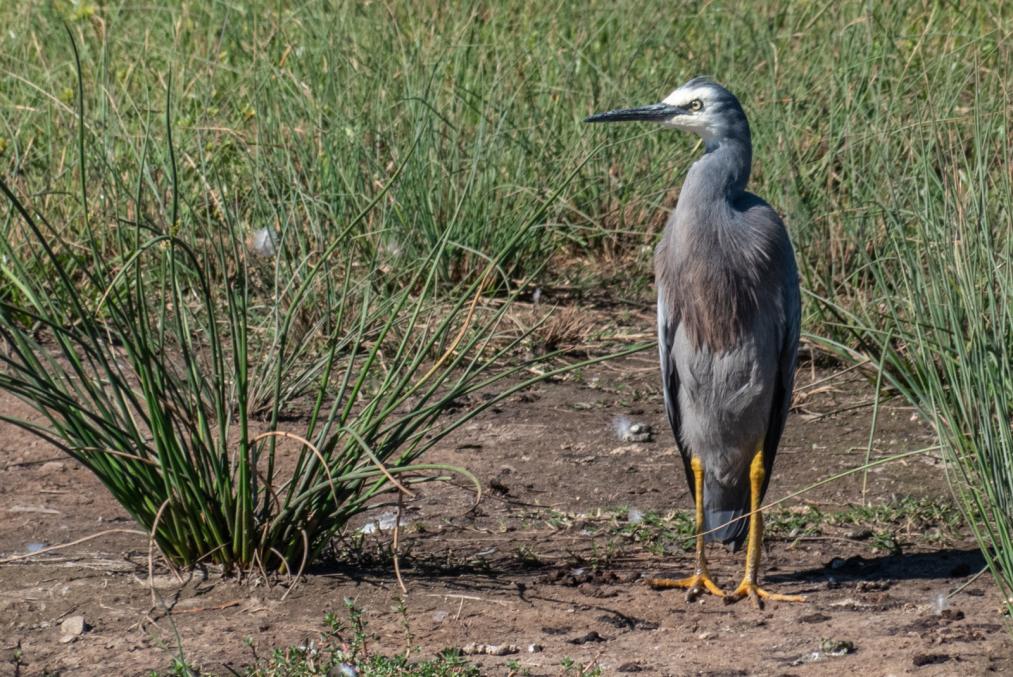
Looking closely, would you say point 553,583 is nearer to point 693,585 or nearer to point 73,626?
point 693,585

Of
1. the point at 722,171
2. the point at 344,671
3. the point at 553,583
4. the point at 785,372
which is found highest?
the point at 722,171

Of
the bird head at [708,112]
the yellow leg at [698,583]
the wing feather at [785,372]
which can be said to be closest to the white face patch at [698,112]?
the bird head at [708,112]

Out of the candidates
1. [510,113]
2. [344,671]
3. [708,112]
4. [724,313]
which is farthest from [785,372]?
[510,113]

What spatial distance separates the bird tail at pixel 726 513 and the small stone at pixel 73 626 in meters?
1.79

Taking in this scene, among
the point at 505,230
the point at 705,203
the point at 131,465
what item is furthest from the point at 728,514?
the point at 505,230

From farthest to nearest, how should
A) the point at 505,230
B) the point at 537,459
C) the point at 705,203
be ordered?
the point at 505,230, the point at 537,459, the point at 705,203

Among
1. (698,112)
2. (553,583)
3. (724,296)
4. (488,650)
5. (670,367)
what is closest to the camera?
(488,650)

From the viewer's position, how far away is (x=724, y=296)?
12.9ft

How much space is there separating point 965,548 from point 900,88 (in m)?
2.25

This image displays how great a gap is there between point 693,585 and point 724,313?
0.76 m

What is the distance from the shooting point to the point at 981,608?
3.57 m

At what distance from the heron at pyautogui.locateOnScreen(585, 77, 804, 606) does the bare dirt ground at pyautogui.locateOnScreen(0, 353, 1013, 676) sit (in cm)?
24

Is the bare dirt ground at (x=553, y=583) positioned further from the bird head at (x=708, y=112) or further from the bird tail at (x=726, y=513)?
the bird head at (x=708, y=112)

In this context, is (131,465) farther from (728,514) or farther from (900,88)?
(900,88)
